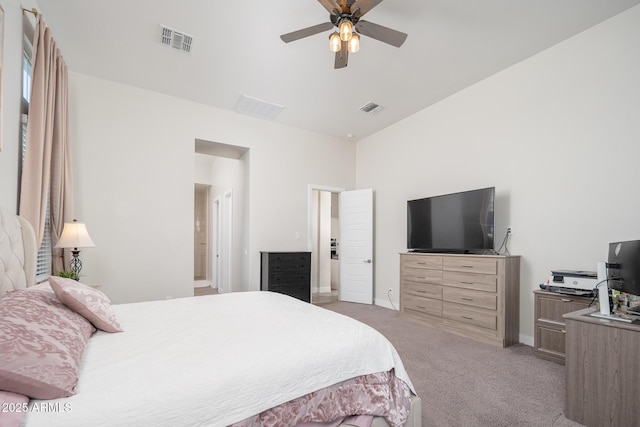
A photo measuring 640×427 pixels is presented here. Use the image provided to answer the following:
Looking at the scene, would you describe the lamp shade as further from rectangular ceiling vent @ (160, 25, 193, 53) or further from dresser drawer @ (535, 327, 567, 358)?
dresser drawer @ (535, 327, 567, 358)

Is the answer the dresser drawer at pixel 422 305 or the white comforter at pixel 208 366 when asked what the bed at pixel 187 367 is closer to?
the white comforter at pixel 208 366

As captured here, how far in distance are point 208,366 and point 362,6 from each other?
2481 mm

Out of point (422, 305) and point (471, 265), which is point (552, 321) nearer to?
point (471, 265)

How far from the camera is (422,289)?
159 inches

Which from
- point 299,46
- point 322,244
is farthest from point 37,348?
point 322,244

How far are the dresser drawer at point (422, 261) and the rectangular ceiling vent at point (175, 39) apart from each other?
3.78 meters

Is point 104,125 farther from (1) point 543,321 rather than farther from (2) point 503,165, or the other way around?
(1) point 543,321

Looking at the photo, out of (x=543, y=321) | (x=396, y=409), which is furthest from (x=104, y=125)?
(x=543, y=321)

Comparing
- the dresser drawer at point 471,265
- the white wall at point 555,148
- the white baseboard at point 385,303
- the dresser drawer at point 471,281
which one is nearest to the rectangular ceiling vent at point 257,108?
the white wall at point 555,148

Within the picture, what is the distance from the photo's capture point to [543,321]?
2875 millimetres

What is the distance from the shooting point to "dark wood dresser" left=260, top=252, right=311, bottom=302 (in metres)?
4.52

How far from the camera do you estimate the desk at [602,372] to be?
5.46 feet

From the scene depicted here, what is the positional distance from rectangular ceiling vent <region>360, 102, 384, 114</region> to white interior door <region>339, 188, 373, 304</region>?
4.58 feet

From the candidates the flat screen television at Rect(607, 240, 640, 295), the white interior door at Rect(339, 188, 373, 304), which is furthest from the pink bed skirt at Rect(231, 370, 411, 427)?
the white interior door at Rect(339, 188, 373, 304)
